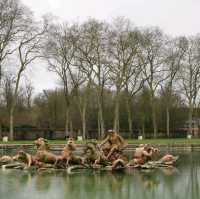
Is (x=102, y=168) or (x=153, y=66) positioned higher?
(x=153, y=66)

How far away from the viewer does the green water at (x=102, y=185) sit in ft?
51.0

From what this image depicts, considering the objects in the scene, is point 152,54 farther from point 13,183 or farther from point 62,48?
point 13,183

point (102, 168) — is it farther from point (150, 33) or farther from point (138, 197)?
point (150, 33)

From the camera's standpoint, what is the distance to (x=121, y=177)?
21.0m

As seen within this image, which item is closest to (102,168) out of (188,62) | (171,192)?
(171,192)

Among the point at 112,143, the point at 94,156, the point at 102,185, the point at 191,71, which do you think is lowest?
the point at 102,185

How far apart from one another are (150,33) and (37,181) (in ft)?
137

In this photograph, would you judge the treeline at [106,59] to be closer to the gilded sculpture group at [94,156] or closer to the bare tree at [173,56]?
the bare tree at [173,56]

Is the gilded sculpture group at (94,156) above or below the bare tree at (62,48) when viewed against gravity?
below

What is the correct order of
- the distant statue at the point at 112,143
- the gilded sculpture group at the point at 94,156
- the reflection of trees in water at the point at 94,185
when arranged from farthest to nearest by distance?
1. the distant statue at the point at 112,143
2. the gilded sculpture group at the point at 94,156
3. the reflection of trees in water at the point at 94,185

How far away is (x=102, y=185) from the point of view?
18.1 m

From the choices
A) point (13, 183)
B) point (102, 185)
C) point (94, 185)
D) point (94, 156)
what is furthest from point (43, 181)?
point (94, 156)

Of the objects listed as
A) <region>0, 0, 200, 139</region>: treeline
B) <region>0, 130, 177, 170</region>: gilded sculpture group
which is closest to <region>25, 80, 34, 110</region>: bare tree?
<region>0, 0, 200, 139</region>: treeline

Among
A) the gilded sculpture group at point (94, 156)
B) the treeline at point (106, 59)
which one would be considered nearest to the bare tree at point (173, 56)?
the treeline at point (106, 59)
